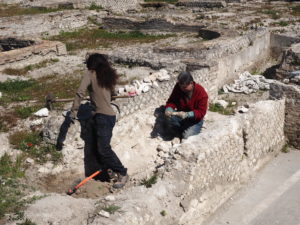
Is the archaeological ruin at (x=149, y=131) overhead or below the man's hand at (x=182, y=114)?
below

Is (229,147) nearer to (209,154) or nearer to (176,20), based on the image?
(209,154)

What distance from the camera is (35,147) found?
6.17m

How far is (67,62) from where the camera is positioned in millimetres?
12070

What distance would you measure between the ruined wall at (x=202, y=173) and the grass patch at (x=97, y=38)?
33.0 ft

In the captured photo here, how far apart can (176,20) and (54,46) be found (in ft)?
23.8

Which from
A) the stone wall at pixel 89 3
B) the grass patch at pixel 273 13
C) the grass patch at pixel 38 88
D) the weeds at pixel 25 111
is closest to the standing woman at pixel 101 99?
the weeds at pixel 25 111

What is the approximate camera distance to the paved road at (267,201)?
477cm

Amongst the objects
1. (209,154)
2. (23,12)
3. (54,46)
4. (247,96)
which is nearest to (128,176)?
(209,154)

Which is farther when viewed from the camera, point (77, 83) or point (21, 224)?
point (77, 83)

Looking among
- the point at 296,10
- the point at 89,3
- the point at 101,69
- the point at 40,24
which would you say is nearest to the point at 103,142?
the point at 101,69

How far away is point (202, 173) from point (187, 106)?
1872mm

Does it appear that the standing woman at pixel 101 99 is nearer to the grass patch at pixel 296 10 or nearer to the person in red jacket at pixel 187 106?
the person in red jacket at pixel 187 106

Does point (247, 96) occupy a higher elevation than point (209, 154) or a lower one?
lower

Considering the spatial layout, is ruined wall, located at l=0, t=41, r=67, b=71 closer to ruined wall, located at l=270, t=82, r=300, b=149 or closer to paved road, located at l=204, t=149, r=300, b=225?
ruined wall, located at l=270, t=82, r=300, b=149
